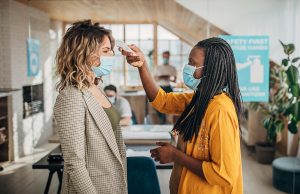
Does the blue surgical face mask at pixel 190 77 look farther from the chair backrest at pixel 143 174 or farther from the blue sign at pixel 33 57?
the blue sign at pixel 33 57

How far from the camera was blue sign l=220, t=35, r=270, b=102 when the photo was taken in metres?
3.25

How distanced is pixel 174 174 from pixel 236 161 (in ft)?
0.97

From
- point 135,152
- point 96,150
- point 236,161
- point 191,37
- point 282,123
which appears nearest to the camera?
point 236,161

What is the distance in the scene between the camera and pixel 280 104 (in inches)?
136

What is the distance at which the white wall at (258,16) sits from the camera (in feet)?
10.8

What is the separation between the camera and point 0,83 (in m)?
3.27

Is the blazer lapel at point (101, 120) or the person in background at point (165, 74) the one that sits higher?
the person in background at point (165, 74)

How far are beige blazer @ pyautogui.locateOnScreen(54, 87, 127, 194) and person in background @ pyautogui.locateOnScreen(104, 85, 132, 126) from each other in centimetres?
187

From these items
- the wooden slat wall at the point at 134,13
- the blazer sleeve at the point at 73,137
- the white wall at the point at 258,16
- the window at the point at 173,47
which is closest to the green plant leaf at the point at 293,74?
the white wall at the point at 258,16

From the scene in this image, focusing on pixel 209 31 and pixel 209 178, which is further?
pixel 209 31

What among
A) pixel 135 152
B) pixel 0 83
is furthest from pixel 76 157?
pixel 0 83

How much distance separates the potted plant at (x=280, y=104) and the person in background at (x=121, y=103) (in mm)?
1260

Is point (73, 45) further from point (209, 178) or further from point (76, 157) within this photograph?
point (209, 178)

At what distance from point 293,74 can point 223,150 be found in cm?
237
